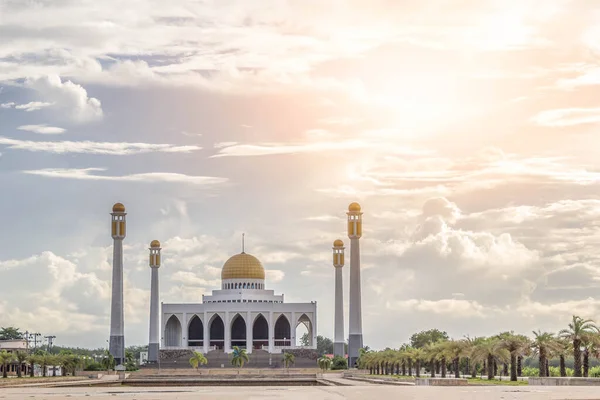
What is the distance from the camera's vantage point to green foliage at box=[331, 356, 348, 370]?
92.4 meters

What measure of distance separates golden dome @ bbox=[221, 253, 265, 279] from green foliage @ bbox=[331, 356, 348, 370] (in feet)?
59.7

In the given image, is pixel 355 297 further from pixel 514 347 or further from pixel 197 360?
pixel 514 347

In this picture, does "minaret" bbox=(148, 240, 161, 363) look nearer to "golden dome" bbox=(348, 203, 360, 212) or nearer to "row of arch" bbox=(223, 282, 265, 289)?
"row of arch" bbox=(223, 282, 265, 289)

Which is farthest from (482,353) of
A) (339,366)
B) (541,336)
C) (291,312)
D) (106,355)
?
(291,312)

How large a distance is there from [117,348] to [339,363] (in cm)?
1962

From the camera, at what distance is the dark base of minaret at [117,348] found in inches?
3644

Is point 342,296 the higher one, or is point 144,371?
point 342,296

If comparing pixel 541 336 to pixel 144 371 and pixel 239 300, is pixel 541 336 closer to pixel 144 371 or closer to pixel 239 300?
pixel 144 371

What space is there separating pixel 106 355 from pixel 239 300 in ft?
65.3

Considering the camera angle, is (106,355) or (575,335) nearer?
(575,335)

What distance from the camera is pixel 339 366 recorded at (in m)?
92.5

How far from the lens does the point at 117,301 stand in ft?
307

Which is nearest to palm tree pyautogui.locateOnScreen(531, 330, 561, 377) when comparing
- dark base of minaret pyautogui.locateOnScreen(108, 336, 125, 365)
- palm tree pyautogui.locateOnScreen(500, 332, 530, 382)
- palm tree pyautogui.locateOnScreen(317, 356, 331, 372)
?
palm tree pyautogui.locateOnScreen(500, 332, 530, 382)

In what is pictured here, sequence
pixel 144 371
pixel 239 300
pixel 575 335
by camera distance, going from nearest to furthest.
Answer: pixel 575 335
pixel 144 371
pixel 239 300
